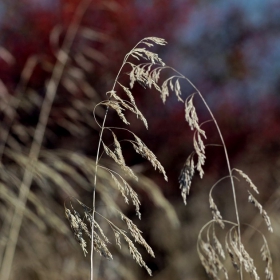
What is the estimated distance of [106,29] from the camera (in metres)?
4.02

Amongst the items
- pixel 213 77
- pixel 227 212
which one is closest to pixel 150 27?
pixel 213 77

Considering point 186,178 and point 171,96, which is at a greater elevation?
point 186,178

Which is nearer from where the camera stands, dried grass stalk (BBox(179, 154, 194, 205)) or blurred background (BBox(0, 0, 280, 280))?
dried grass stalk (BBox(179, 154, 194, 205))

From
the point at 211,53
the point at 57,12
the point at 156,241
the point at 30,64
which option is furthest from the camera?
the point at 211,53

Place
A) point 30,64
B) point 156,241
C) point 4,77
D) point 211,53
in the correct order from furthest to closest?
1. point 211,53
2. point 4,77
3. point 156,241
4. point 30,64

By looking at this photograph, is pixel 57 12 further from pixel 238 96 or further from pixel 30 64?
pixel 30 64

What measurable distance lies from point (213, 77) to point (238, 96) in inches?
10.9

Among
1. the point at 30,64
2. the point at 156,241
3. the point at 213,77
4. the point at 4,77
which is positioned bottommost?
the point at 156,241

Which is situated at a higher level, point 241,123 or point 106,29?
point 106,29

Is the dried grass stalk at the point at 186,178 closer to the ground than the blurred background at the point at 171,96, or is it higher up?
higher up

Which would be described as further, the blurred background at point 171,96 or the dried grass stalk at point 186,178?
the blurred background at point 171,96

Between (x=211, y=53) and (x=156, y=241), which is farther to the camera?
(x=211, y=53)

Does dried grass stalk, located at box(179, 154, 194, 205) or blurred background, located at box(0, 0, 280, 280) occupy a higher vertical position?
dried grass stalk, located at box(179, 154, 194, 205)

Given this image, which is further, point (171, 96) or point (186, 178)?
point (171, 96)
